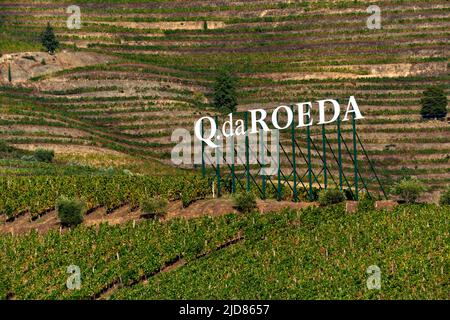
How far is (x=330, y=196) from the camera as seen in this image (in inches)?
4697

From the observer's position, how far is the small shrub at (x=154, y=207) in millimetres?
120500

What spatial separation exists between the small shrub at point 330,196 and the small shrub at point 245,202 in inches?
232

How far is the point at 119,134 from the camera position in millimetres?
188875

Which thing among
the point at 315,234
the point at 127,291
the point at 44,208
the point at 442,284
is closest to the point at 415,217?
the point at 315,234

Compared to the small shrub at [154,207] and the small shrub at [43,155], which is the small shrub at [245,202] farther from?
the small shrub at [43,155]

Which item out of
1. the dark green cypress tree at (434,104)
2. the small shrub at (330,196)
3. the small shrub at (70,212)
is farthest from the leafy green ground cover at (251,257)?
the dark green cypress tree at (434,104)

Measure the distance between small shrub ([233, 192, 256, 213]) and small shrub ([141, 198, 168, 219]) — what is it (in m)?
6.55

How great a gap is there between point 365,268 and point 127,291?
58.1ft

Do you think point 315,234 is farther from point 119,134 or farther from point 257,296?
point 119,134

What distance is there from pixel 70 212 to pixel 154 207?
299 inches

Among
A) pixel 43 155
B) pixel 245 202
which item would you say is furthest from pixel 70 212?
pixel 43 155

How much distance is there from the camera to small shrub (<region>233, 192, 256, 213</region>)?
11881 cm

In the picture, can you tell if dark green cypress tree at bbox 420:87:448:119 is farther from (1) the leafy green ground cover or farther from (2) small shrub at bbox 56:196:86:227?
(2) small shrub at bbox 56:196:86:227

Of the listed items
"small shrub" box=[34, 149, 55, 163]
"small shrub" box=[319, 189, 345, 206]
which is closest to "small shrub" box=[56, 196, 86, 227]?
"small shrub" box=[319, 189, 345, 206]
